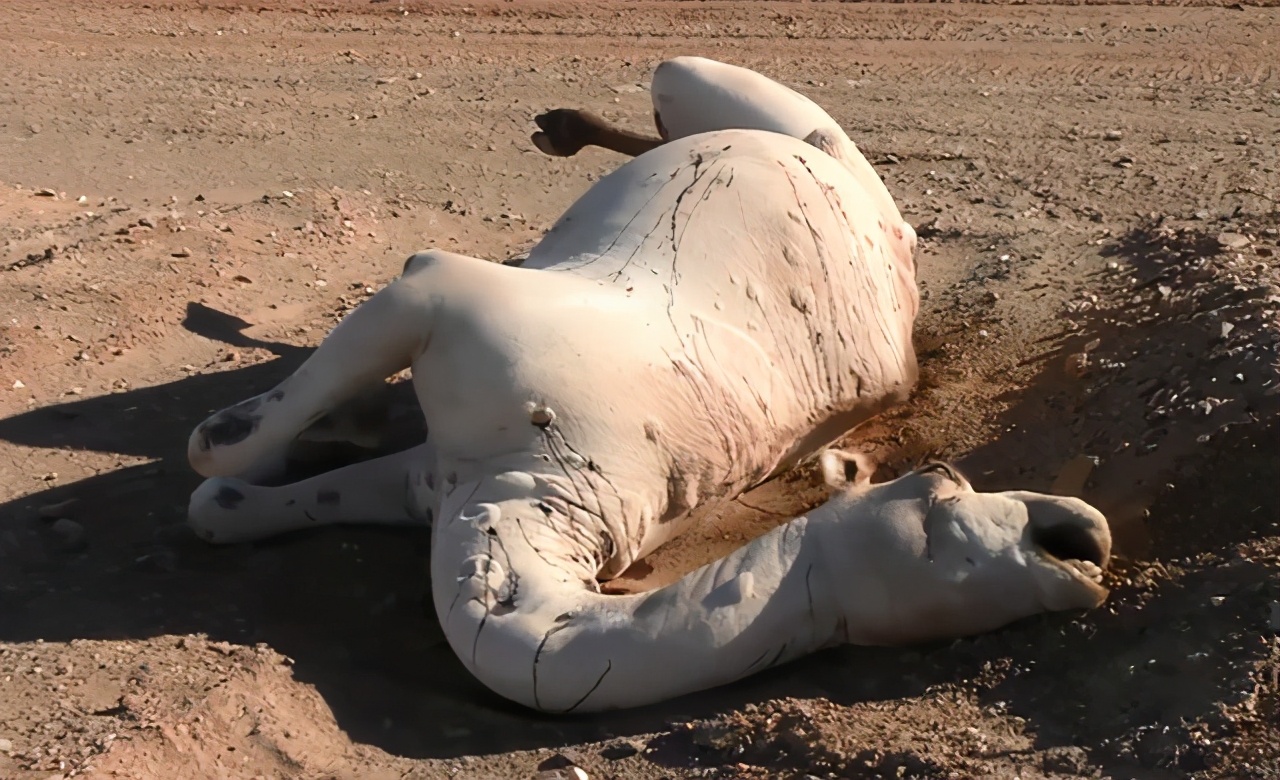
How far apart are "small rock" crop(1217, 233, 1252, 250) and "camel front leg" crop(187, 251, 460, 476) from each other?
2.87m

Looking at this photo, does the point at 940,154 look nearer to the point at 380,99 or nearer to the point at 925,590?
the point at 380,99

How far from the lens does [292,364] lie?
511 centimetres

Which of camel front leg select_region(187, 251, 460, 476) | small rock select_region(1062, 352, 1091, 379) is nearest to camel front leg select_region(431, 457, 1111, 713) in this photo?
camel front leg select_region(187, 251, 460, 476)

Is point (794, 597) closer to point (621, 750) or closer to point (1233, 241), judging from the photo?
point (621, 750)

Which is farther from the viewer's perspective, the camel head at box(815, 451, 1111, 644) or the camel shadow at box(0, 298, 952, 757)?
the camel shadow at box(0, 298, 952, 757)

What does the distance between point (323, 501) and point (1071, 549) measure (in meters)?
2.08

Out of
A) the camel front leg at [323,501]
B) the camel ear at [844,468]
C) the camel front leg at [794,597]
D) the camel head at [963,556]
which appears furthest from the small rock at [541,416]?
the camel ear at [844,468]

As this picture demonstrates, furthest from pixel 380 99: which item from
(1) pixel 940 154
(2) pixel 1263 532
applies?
(2) pixel 1263 532

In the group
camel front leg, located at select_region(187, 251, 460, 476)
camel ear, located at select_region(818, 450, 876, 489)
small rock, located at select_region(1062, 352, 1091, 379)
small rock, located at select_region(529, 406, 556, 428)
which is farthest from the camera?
small rock, located at select_region(1062, 352, 1091, 379)

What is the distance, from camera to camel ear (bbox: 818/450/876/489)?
13.3 feet

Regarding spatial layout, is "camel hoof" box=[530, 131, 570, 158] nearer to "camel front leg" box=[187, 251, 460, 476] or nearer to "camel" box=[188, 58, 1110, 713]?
"camel" box=[188, 58, 1110, 713]

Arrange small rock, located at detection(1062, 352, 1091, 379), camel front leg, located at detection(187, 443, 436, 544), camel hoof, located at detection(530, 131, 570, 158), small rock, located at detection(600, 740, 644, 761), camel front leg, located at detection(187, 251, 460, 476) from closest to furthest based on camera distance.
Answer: small rock, located at detection(600, 740, 644, 761)
camel front leg, located at detection(187, 251, 460, 476)
camel front leg, located at detection(187, 443, 436, 544)
small rock, located at detection(1062, 352, 1091, 379)
camel hoof, located at detection(530, 131, 570, 158)

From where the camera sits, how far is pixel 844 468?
416cm

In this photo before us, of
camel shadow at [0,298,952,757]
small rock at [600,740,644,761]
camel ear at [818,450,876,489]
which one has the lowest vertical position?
camel shadow at [0,298,952,757]
